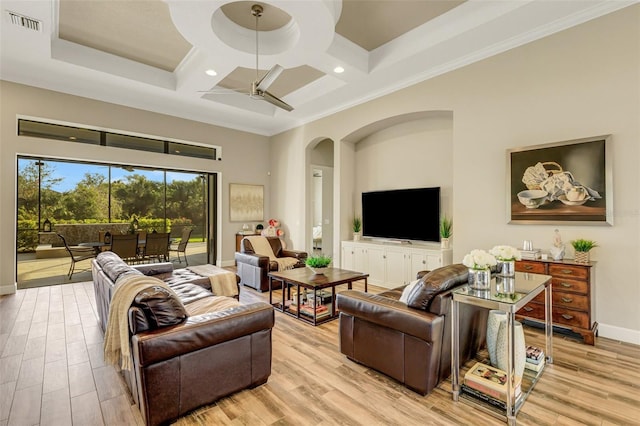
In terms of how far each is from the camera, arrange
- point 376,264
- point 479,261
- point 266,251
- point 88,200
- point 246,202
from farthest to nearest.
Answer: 1. point 246,202
2. point 88,200
3. point 266,251
4. point 376,264
5. point 479,261

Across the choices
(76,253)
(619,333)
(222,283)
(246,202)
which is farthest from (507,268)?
(76,253)

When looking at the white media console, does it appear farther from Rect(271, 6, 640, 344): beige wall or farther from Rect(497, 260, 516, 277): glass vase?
Rect(497, 260, 516, 277): glass vase

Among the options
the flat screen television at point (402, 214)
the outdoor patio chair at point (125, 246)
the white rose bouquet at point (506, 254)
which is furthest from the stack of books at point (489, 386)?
the outdoor patio chair at point (125, 246)

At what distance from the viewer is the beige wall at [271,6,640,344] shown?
3214 mm

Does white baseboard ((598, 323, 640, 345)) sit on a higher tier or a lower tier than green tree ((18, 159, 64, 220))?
lower

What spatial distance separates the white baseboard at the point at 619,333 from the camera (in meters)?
3.17

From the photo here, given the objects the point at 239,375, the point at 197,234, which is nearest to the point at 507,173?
the point at 239,375

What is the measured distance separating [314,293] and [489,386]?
2.07 metres

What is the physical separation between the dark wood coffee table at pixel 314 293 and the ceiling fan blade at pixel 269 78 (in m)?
2.38

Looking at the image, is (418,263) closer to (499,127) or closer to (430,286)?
(499,127)

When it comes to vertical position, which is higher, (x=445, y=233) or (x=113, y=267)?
(x=445, y=233)

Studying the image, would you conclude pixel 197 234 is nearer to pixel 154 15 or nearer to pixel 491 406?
pixel 154 15

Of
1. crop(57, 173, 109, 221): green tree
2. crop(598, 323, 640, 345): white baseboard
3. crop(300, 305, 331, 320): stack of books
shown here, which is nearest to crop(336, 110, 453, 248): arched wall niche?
crop(598, 323, 640, 345): white baseboard

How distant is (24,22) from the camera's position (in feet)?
11.7
